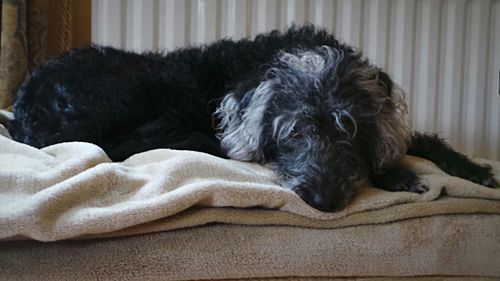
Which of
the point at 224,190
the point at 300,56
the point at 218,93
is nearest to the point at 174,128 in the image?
the point at 218,93

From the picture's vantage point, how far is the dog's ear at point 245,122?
1.49m

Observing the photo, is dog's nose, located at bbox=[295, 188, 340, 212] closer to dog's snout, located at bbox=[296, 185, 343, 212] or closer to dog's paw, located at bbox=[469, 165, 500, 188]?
dog's snout, located at bbox=[296, 185, 343, 212]

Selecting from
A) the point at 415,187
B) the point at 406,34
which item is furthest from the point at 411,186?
the point at 406,34

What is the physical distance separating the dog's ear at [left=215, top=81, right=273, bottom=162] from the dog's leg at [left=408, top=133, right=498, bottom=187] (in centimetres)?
47

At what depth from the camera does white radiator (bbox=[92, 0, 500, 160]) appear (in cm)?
233

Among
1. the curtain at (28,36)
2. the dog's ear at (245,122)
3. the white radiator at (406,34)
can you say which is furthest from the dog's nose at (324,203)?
the curtain at (28,36)

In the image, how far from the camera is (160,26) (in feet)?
7.67

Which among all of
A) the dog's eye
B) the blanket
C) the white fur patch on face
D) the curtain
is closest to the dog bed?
the blanket

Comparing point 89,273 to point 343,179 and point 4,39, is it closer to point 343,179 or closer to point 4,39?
point 343,179

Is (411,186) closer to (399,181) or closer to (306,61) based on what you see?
(399,181)

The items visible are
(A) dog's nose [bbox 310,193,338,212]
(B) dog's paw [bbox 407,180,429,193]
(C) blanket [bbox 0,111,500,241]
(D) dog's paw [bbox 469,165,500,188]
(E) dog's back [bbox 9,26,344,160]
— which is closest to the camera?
(C) blanket [bbox 0,111,500,241]

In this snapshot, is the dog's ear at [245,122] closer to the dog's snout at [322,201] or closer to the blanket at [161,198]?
the blanket at [161,198]

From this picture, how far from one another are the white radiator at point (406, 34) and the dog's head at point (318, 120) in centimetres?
80


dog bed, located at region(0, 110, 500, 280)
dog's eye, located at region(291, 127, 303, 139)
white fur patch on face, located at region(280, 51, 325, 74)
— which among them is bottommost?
dog bed, located at region(0, 110, 500, 280)
